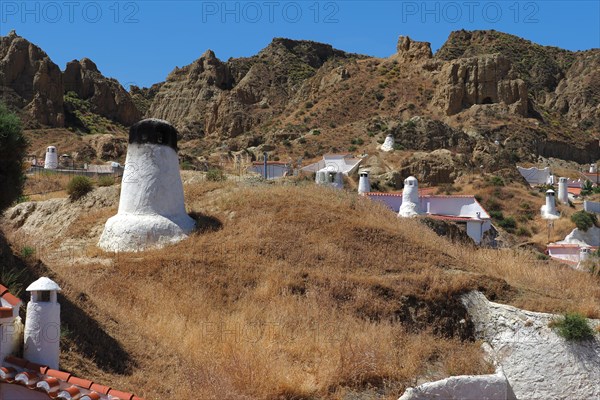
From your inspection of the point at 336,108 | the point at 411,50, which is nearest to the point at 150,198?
the point at 336,108

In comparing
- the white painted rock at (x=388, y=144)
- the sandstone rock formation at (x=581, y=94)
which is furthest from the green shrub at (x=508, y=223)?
the sandstone rock formation at (x=581, y=94)

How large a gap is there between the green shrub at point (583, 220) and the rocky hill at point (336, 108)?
8069 millimetres

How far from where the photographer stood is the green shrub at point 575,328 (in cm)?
1219

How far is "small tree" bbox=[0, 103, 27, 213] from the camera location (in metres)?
10.7

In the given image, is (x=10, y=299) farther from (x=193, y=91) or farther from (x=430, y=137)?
(x=193, y=91)

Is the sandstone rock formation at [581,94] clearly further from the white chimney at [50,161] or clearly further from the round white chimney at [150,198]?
the round white chimney at [150,198]

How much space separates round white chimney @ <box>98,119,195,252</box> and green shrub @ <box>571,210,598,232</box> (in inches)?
1171

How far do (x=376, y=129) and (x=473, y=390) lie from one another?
47.1 metres

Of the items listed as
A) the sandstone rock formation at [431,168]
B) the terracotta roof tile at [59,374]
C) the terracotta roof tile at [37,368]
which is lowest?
the terracotta roof tile at [59,374]

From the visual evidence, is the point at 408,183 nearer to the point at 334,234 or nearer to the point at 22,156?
the point at 334,234

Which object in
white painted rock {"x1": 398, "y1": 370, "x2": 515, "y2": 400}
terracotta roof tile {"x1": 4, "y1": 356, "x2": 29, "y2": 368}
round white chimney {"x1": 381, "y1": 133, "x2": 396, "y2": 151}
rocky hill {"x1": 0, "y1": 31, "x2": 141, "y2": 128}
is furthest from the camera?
rocky hill {"x1": 0, "y1": 31, "x2": 141, "y2": 128}

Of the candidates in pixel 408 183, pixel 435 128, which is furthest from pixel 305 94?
pixel 408 183

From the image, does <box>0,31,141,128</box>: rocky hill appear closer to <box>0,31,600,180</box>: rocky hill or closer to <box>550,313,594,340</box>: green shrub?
<box>0,31,600,180</box>: rocky hill

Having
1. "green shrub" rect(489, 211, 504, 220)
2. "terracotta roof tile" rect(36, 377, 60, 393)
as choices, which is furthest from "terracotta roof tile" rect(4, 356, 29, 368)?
"green shrub" rect(489, 211, 504, 220)
